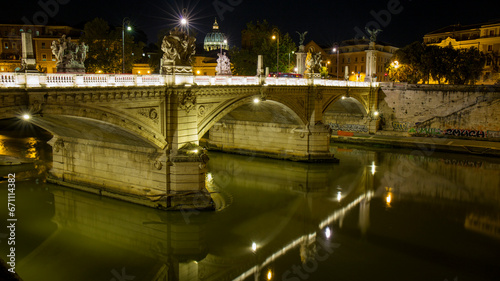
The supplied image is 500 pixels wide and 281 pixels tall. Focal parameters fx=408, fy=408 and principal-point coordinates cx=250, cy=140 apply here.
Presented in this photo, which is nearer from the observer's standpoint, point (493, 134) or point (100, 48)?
point (493, 134)

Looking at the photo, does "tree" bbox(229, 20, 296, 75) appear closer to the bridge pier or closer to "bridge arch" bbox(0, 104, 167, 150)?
the bridge pier

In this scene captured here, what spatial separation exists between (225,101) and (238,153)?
33.4 feet

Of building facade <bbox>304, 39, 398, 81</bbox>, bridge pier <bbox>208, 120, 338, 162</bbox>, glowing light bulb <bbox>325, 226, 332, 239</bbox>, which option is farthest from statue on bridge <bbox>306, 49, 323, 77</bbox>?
building facade <bbox>304, 39, 398, 81</bbox>

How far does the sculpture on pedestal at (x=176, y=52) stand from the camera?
693 inches

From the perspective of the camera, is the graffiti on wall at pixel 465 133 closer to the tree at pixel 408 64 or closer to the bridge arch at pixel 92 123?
the tree at pixel 408 64

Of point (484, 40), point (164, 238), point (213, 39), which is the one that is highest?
point (213, 39)

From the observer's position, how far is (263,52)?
1892 inches

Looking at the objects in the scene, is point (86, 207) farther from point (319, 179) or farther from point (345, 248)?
point (319, 179)

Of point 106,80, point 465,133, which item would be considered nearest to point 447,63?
point 465,133

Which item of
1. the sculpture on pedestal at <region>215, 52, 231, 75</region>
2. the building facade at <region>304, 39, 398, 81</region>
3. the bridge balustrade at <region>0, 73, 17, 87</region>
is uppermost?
the building facade at <region>304, 39, 398, 81</region>

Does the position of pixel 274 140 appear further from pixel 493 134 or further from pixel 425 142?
pixel 493 134

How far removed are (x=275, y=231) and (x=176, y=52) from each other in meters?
8.63

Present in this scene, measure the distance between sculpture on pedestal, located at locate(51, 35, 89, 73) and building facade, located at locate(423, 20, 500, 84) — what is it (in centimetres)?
4523

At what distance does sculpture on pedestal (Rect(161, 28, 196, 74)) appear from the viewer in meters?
17.6
